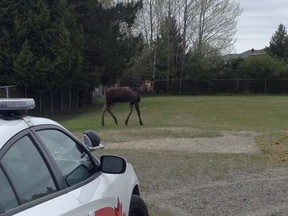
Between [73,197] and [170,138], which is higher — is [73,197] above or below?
above

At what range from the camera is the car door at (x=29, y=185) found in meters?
3.80

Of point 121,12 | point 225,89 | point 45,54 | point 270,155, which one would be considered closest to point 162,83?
point 225,89

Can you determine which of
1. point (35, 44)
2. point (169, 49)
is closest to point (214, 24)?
point (169, 49)

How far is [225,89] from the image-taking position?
2977 inches

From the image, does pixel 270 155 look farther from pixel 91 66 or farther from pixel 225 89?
pixel 225 89

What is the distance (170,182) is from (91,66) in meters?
34.1

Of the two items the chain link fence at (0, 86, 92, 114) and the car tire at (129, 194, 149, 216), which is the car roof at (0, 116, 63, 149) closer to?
the car tire at (129, 194, 149, 216)

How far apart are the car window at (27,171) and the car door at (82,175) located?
→ 0.22 metres

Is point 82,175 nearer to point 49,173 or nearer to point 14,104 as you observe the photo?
point 49,173

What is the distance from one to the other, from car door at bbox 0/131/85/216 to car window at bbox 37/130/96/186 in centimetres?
28

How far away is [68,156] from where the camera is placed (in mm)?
5234

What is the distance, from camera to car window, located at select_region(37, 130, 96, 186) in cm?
484

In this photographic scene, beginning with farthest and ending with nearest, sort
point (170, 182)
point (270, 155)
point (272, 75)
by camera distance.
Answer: point (272, 75) → point (270, 155) → point (170, 182)

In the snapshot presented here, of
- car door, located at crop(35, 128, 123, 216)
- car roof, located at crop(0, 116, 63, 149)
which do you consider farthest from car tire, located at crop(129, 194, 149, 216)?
car roof, located at crop(0, 116, 63, 149)
